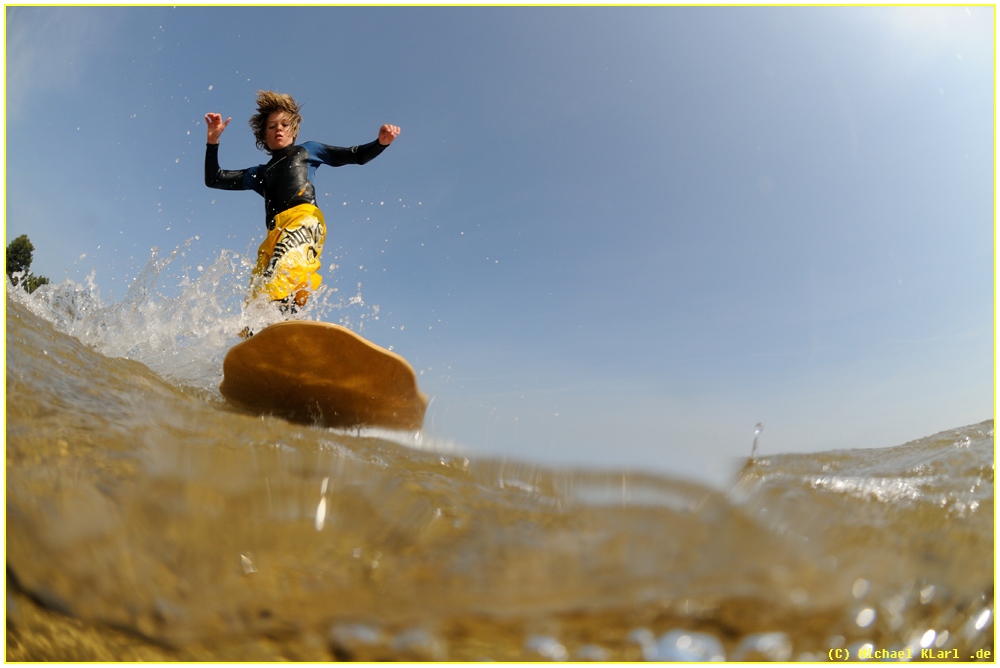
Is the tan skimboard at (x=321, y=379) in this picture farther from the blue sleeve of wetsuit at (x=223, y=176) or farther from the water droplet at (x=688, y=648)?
the water droplet at (x=688, y=648)

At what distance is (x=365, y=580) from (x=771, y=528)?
37.7 inches

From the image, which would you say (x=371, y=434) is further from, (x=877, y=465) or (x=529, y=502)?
(x=877, y=465)

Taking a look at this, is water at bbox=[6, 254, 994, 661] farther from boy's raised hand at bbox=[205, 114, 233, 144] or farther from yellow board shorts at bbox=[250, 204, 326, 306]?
boy's raised hand at bbox=[205, 114, 233, 144]

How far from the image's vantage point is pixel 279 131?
2.96m

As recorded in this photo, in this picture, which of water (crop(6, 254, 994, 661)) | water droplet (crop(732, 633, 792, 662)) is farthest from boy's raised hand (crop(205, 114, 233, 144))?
water droplet (crop(732, 633, 792, 662))

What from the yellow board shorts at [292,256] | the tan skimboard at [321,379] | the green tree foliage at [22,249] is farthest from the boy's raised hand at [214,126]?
the green tree foliage at [22,249]

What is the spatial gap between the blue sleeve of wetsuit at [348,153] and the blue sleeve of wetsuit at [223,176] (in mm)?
459

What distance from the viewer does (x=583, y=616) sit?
2.46 feet

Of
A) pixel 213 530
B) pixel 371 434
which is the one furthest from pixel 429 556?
pixel 371 434

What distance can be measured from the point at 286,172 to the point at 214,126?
728 mm

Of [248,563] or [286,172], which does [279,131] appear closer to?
[286,172]

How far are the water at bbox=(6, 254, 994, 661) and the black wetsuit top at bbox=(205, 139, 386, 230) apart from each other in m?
1.63

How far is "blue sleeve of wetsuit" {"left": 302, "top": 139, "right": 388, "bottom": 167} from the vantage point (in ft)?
9.78

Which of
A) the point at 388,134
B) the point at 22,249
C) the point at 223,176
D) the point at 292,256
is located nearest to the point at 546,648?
the point at 292,256
